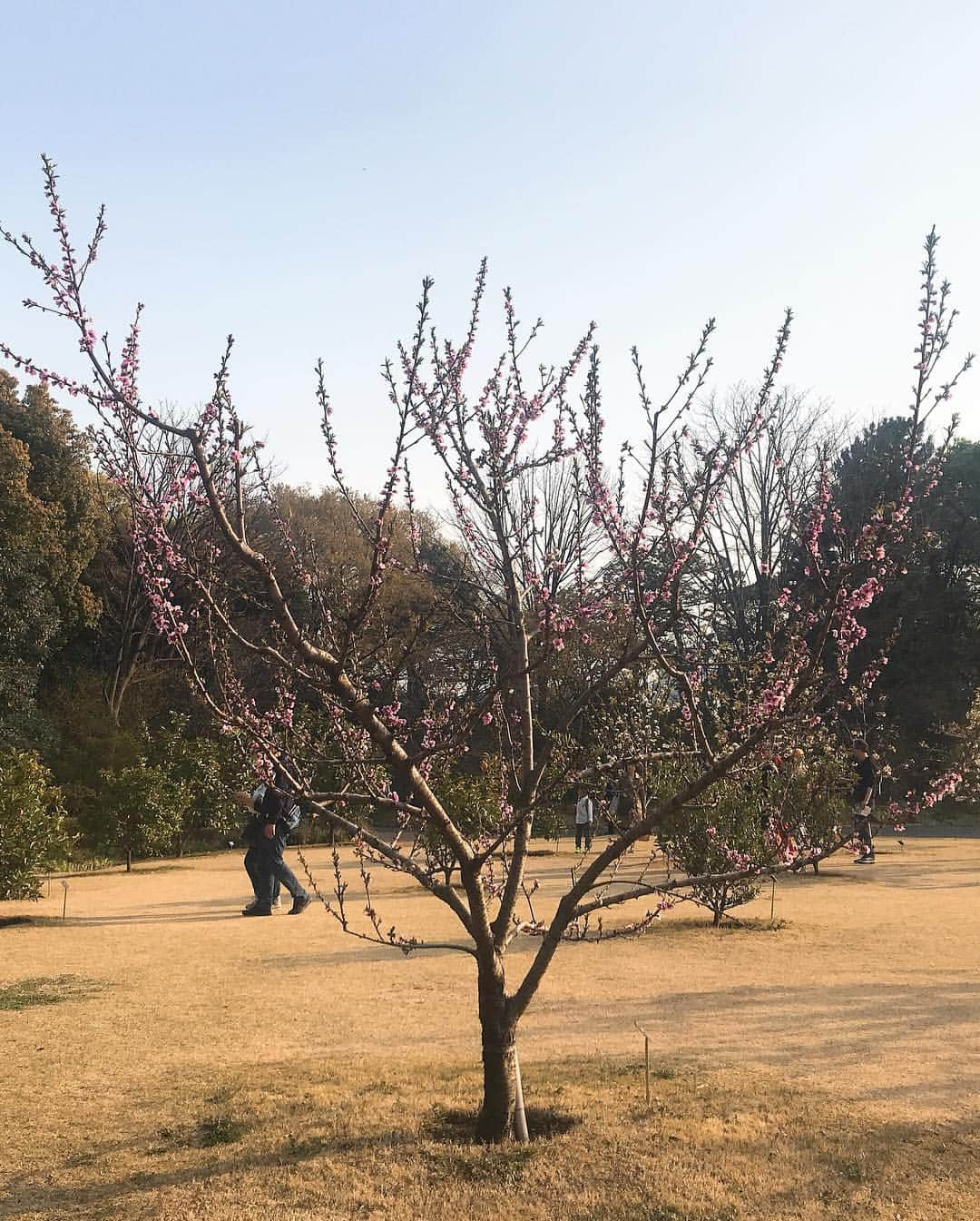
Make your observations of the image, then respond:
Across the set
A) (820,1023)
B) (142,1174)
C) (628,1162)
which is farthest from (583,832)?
(142,1174)

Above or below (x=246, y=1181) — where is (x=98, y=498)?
above

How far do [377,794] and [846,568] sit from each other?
6.46ft

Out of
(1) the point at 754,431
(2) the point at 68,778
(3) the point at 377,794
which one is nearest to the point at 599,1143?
(3) the point at 377,794

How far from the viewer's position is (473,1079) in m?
4.89

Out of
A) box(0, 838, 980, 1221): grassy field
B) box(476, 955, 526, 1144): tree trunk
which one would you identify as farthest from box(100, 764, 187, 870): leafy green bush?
box(476, 955, 526, 1144): tree trunk

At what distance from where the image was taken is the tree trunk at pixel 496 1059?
4.01m

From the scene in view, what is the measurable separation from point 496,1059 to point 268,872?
7213mm

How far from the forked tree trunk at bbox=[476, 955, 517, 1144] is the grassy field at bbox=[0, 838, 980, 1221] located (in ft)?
0.46

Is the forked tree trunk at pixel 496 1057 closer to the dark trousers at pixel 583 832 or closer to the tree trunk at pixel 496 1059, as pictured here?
the tree trunk at pixel 496 1059

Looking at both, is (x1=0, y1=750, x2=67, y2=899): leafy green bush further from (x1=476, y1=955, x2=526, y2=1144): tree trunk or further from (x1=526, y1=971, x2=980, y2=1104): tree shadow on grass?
(x1=476, y1=955, x2=526, y2=1144): tree trunk

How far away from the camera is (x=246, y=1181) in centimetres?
371

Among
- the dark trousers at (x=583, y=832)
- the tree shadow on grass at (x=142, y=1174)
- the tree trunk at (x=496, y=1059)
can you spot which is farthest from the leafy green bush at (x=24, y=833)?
the tree trunk at (x=496, y=1059)

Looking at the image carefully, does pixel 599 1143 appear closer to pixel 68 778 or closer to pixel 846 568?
pixel 846 568

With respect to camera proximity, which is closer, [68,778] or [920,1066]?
[920,1066]
